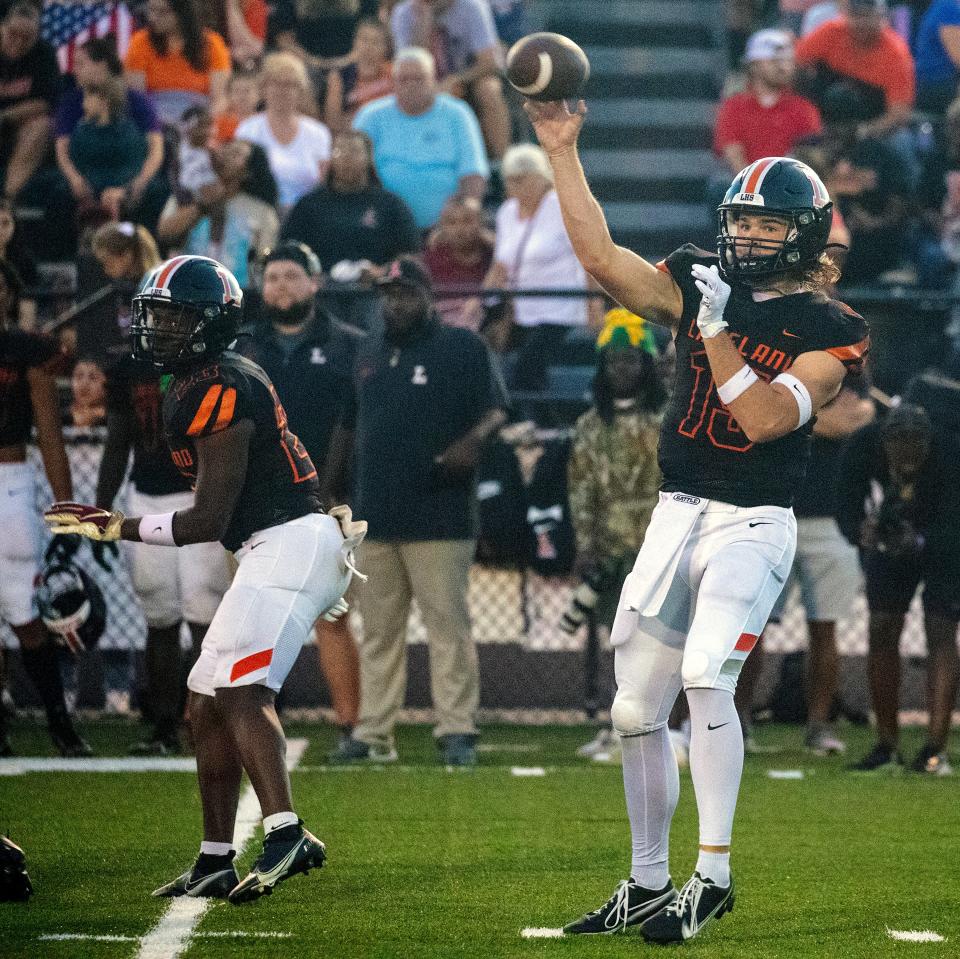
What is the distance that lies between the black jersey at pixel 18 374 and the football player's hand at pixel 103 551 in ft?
2.03

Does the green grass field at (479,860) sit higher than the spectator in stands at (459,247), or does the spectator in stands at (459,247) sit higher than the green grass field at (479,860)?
the spectator in stands at (459,247)

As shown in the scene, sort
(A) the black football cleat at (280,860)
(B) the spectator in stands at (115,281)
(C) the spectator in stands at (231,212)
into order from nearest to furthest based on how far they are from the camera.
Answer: (A) the black football cleat at (280,860) → (B) the spectator in stands at (115,281) → (C) the spectator in stands at (231,212)

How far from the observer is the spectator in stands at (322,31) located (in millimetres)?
14195

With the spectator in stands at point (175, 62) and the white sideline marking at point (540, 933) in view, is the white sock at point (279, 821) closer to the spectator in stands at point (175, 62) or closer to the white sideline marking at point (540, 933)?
the white sideline marking at point (540, 933)

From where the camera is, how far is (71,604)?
8477mm

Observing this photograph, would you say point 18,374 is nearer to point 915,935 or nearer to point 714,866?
point 714,866

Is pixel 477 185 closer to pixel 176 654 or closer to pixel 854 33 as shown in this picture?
pixel 854 33

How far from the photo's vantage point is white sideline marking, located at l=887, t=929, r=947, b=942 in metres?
5.05

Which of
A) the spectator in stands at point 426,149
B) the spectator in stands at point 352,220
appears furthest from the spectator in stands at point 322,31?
the spectator in stands at point 352,220

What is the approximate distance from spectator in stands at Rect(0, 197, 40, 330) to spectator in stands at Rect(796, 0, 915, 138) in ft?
19.1

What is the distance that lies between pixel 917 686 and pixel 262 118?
18.8 feet

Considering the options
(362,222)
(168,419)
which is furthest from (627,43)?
(168,419)

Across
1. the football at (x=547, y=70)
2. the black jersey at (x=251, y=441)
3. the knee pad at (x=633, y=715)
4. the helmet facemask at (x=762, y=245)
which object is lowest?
the knee pad at (x=633, y=715)

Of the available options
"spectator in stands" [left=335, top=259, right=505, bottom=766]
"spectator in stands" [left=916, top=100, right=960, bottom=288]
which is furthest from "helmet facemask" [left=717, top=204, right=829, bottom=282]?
"spectator in stands" [left=916, top=100, right=960, bottom=288]
